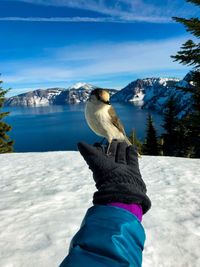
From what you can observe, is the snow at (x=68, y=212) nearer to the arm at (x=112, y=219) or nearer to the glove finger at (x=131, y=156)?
the glove finger at (x=131, y=156)

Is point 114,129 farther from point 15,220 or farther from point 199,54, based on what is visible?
point 199,54

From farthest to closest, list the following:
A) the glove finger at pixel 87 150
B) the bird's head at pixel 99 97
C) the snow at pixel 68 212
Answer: the bird's head at pixel 99 97, the snow at pixel 68 212, the glove finger at pixel 87 150

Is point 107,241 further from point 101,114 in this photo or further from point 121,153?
point 101,114

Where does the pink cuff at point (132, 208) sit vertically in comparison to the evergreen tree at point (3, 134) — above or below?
above

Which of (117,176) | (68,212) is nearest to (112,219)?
(117,176)

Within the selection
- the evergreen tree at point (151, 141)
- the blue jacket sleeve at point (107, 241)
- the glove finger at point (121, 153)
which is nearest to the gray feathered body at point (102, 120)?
the glove finger at point (121, 153)
